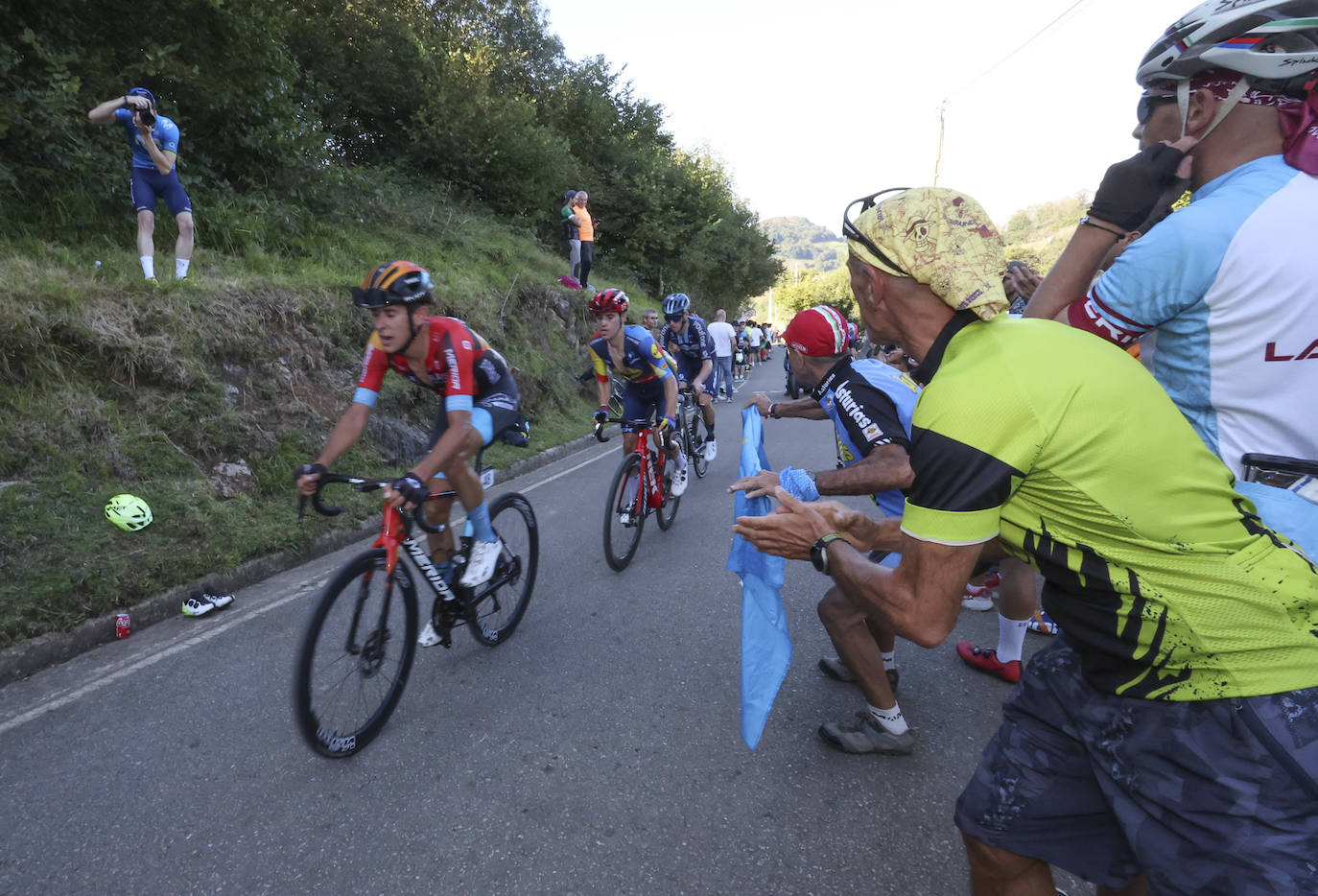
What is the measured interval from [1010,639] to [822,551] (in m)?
2.44

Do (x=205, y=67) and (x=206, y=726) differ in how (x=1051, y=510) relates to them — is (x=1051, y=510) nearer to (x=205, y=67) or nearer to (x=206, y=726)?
(x=206, y=726)

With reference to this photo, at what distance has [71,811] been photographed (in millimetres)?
2496

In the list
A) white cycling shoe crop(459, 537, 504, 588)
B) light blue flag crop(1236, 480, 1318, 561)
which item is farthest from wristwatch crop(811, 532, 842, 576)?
white cycling shoe crop(459, 537, 504, 588)

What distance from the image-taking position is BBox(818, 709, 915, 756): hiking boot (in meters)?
2.78

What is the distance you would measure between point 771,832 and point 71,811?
2.64 metres

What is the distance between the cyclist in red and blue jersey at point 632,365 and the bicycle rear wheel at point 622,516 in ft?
1.34

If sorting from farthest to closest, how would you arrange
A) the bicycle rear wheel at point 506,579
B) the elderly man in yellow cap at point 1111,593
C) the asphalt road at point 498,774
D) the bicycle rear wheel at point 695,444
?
the bicycle rear wheel at point 695,444 < the bicycle rear wheel at point 506,579 < the asphalt road at point 498,774 < the elderly man in yellow cap at point 1111,593

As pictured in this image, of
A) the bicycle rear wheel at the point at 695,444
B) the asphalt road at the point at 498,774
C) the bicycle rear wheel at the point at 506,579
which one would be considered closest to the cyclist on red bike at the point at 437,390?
the bicycle rear wheel at the point at 506,579

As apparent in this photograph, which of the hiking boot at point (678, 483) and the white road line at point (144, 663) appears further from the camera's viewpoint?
the hiking boot at point (678, 483)

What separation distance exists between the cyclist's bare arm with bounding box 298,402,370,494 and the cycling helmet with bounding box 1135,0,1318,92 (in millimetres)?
3115

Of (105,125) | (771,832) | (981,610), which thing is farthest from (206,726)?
(105,125)

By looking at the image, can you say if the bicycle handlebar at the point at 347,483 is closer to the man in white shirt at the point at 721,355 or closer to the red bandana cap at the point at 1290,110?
the red bandana cap at the point at 1290,110

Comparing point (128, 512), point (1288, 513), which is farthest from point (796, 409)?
point (128, 512)

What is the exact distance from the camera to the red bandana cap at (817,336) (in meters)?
3.21
